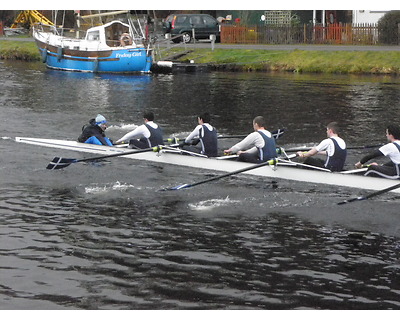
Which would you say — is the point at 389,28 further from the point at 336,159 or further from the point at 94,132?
the point at 336,159

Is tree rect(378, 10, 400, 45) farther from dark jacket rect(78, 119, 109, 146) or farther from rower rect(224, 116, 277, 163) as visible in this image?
rower rect(224, 116, 277, 163)

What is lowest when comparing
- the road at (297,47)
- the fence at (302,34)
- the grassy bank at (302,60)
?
the grassy bank at (302,60)

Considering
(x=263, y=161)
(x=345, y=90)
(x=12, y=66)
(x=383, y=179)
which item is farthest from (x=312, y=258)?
(x=12, y=66)

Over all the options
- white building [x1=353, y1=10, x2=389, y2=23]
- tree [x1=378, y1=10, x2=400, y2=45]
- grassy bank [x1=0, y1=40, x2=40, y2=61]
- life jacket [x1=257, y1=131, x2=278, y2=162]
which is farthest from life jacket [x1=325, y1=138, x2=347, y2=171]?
grassy bank [x1=0, y1=40, x2=40, y2=61]

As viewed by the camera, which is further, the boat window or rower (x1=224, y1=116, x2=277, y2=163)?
the boat window

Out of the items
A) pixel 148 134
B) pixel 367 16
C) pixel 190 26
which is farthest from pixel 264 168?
pixel 367 16

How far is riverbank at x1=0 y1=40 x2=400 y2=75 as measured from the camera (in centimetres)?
4850

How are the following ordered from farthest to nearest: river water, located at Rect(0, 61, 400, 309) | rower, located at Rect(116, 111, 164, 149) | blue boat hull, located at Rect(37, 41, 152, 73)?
blue boat hull, located at Rect(37, 41, 152, 73) < rower, located at Rect(116, 111, 164, 149) < river water, located at Rect(0, 61, 400, 309)

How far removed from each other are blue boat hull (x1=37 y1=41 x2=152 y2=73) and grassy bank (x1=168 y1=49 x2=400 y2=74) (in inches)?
175

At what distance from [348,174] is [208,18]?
44.4 meters

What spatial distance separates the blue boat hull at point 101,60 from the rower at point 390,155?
33.4 meters

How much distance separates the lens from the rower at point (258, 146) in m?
20.7

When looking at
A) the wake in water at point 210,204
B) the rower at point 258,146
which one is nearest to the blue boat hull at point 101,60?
the rower at point 258,146

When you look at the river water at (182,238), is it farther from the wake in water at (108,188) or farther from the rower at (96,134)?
the rower at (96,134)
